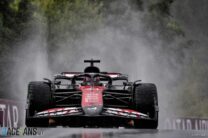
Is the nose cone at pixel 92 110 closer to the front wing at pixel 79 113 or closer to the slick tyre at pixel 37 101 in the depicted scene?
the front wing at pixel 79 113

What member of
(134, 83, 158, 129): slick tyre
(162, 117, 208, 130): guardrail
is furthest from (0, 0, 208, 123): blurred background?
(134, 83, 158, 129): slick tyre

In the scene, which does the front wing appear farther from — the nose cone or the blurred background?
the blurred background

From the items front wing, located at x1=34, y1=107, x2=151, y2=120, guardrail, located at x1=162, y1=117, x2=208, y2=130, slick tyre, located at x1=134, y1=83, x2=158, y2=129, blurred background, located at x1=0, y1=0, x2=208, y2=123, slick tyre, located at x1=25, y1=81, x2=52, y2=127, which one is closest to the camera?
front wing, located at x1=34, y1=107, x2=151, y2=120

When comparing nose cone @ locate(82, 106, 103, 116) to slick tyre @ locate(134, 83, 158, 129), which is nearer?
nose cone @ locate(82, 106, 103, 116)

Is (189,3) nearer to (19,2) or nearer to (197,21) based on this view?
(197,21)

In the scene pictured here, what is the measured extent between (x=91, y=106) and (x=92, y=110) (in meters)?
0.11

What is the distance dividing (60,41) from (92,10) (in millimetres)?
9179

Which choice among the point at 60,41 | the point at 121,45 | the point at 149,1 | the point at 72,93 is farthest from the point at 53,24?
the point at 72,93

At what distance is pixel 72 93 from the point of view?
20.7 m

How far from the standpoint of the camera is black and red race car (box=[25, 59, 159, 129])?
1958cm

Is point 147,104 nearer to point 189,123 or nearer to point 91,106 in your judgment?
point 91,106

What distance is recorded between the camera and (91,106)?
19656mm

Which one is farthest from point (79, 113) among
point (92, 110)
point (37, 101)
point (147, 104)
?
point (147, 104)

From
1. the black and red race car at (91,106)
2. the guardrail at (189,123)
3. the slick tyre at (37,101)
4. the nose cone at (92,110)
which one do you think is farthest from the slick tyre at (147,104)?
the guardrail at (189,123)
